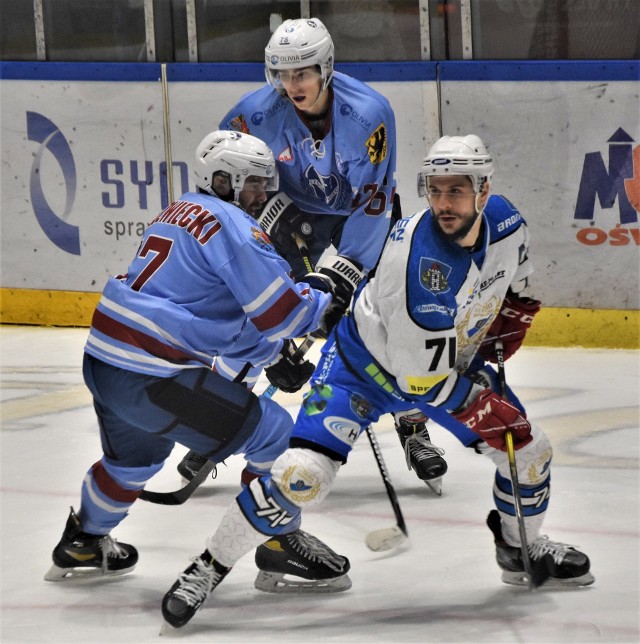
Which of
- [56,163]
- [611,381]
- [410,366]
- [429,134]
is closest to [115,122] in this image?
[56,163]

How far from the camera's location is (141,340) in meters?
3.02

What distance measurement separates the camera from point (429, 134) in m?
5.65

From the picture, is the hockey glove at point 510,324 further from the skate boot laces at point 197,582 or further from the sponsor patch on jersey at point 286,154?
the sponsor patch on jersey at point 286,154

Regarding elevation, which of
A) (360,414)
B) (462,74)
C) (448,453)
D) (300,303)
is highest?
(462,74)

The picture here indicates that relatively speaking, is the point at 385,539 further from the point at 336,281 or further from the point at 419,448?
the point at 336,281

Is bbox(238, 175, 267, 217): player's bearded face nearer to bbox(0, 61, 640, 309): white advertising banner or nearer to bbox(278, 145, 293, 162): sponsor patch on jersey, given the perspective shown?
bbox(278, 145, 293, 162): sponsor patch on jersey

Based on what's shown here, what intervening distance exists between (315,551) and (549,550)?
54 centimetres

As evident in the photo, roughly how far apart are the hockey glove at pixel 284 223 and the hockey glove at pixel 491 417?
153 centimetres

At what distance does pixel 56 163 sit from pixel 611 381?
2.84m

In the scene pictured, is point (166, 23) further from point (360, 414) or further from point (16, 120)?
point (360, 414)

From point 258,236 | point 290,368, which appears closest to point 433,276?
point 258,236

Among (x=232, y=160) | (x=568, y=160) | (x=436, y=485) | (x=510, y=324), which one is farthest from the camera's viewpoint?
(x=568, y=160)

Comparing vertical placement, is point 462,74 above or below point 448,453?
above

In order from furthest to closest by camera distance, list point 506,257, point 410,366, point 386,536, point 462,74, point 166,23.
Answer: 1. point 166,23
2. point 462,74
3. point 386,536
4. point 506,257
5. point 410,366
